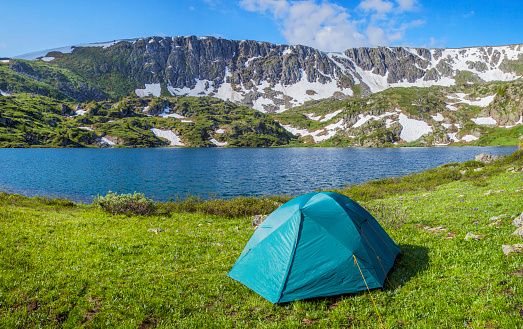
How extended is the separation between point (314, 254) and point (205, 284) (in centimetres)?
419

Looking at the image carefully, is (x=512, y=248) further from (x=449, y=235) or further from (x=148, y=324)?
(x=148, y=324)

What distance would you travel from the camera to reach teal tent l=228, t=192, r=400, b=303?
8.74 metres

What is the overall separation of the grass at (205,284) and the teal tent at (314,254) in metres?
0.41

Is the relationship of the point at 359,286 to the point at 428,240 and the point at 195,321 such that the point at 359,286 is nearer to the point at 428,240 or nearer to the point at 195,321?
the point at 195,321

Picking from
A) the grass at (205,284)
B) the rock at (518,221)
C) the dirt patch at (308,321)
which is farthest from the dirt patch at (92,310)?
the rock at (518,221)

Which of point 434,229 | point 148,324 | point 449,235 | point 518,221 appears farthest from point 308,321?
point 518,221

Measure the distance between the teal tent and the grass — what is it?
1.35 feet

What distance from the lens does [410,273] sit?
31.6 ft

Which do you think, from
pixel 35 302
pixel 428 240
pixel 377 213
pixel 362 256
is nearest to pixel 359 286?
pixel 362 256

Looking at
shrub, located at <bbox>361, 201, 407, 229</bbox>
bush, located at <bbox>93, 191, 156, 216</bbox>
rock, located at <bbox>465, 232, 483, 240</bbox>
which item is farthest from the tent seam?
bush, located at <bbox>93, 191, 156, 216</bbox>

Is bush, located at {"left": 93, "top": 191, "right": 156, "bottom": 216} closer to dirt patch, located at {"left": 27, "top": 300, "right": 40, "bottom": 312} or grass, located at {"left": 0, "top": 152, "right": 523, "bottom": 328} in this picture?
grass, located at {"left": 0, "top": 152, "right": 523, "bottom": 328}

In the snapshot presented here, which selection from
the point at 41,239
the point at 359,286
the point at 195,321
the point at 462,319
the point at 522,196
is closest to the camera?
the point at 462,319

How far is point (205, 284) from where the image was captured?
9.56 m

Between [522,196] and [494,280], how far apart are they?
1264cm
